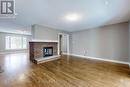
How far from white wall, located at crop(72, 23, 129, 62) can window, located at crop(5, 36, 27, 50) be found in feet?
21.6

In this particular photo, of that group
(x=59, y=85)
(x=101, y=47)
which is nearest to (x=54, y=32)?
(x=101, y=47)

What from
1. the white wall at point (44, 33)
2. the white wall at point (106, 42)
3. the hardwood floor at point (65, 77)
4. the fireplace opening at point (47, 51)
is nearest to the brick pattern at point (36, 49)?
the fireplace opening at point (47, 51)

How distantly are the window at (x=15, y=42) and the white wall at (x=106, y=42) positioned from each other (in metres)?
6.57

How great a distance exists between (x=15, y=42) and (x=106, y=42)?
9025mm

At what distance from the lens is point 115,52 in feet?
15.4

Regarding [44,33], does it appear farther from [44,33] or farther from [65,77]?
[65,77]

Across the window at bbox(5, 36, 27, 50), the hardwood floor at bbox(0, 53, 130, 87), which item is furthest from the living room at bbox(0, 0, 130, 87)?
the window at bbox(5, 36, 27, 50)

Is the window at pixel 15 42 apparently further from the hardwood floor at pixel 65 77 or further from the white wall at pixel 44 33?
the hardwood floor at pixel 65 77

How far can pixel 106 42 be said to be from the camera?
5.11m

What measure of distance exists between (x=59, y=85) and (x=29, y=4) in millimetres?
2720

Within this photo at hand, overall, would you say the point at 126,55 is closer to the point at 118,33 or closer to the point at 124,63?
the point at 124,63

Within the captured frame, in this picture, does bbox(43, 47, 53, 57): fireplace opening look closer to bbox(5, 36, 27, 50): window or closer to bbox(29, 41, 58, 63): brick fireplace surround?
bbox(29, 41, 58, 63): brick fireplace surround

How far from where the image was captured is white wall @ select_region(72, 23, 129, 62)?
4.40 metres

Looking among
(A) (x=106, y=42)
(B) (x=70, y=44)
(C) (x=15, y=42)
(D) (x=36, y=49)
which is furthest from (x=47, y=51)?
(C) (x=15, y=42)
